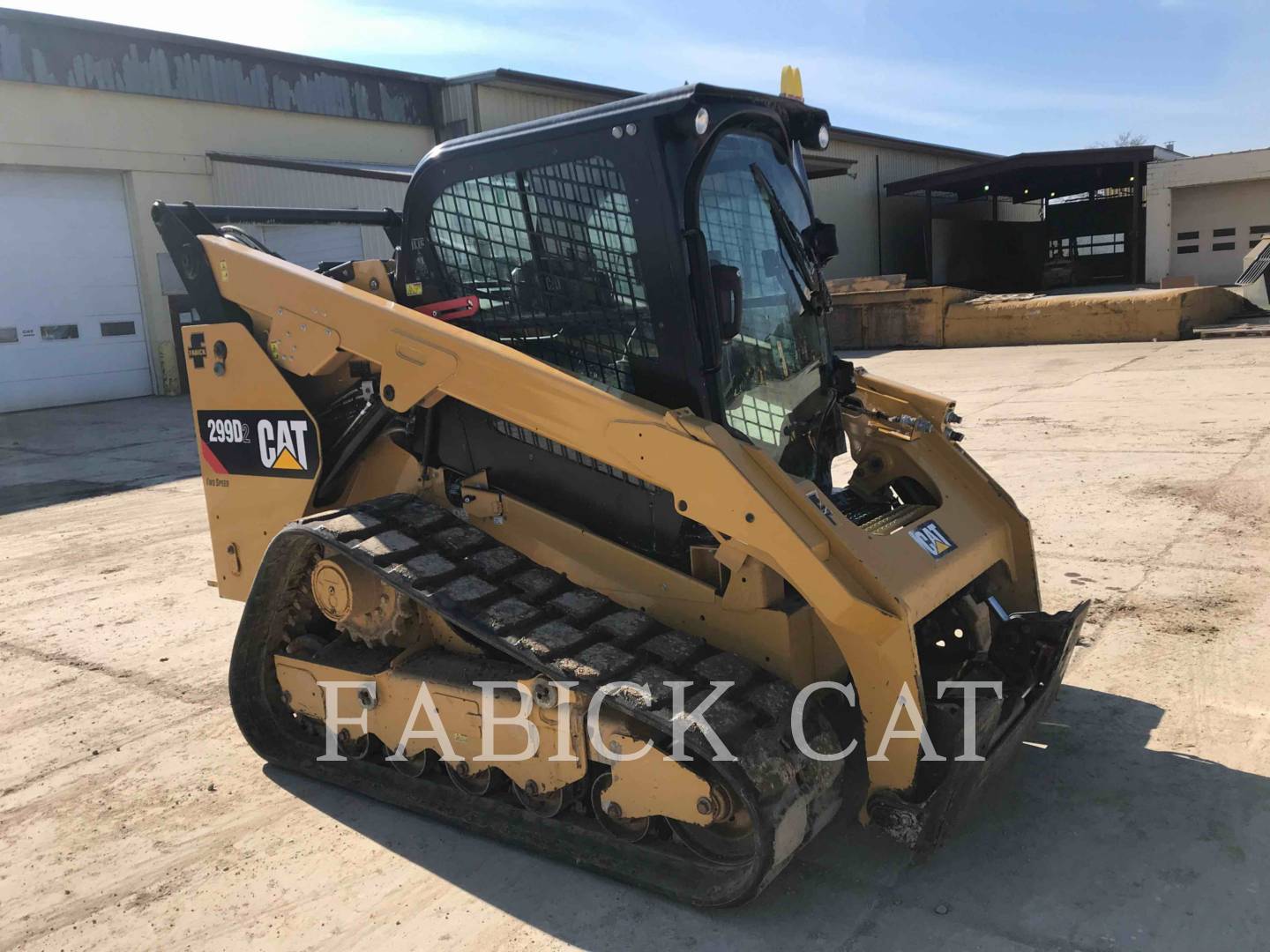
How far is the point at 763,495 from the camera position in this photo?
Answer: 2873mm

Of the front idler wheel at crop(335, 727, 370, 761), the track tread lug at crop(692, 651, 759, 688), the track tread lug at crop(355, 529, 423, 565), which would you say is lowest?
the front idler wheel at crop(335, 727, 370, 761)

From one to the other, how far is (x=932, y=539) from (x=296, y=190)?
1626 cm

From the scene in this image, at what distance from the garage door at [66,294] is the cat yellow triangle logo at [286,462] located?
13026 millimetres

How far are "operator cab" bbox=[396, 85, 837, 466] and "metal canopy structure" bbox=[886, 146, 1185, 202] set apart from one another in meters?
25.0

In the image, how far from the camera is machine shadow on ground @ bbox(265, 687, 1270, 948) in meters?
2.77

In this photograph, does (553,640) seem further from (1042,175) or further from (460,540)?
(1042,175)

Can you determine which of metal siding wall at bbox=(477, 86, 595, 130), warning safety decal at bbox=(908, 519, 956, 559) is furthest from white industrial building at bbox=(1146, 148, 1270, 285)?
warning safety decal at bbox=(908, 519, 956, 559)

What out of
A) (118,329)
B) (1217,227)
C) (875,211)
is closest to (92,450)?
(118,329)

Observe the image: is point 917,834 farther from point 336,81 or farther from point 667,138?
point 336,81

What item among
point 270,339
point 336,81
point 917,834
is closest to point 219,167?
point 336,81

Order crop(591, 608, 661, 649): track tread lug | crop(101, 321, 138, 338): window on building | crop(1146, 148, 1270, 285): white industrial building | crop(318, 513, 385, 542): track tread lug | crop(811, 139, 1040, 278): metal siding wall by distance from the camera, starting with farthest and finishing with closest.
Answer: crop(811, 139, 1040, 278): metal siding wall → crop(1146, 148, 1270, 285): white industrial building → crop(101, 321, 138, 338): window on building → crop(318, 513, 385, 542): track tread lug → crop(591, 608, 661, 649): track tread lug

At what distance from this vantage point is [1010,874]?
3006 mm

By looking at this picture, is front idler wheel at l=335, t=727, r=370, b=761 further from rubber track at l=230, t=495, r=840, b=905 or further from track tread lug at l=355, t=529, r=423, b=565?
track tread lug at l=355, t=529, r=423, b=565

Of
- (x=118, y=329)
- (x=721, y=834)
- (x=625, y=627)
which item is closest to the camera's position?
(x=721, y=834)
